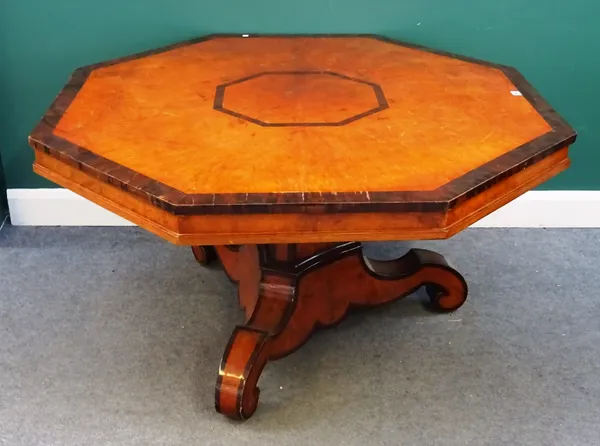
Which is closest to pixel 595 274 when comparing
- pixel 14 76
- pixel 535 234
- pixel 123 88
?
pixel 535 234

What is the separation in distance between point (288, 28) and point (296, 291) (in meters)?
0.68

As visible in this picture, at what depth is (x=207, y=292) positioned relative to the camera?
1690 mm

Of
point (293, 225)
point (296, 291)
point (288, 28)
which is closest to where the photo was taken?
point (293, 225)

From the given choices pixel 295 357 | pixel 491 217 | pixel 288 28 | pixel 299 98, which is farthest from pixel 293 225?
pixel 491 217

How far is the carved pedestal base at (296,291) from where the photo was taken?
1295 millimetres

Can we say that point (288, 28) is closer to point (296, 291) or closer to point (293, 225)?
point (296, 291)

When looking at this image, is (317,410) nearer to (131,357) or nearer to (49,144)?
(131,357)

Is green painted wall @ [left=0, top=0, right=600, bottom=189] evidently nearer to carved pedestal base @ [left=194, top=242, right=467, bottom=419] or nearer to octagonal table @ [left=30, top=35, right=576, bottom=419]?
octagonal table @ [left=30, top=35, right=576, bottom=419]

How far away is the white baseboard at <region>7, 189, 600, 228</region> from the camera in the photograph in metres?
1.90

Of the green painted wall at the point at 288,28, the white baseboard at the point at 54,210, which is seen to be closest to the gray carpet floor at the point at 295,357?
the white baseboard at the point at 54,210

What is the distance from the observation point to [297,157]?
106 centimetres

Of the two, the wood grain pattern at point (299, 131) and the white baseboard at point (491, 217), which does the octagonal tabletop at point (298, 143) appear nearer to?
the wood grain pattern at point (299, 131)

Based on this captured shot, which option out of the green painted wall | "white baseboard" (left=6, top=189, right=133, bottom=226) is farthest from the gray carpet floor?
the green painted wall

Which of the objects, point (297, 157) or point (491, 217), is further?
point (491, 217)
